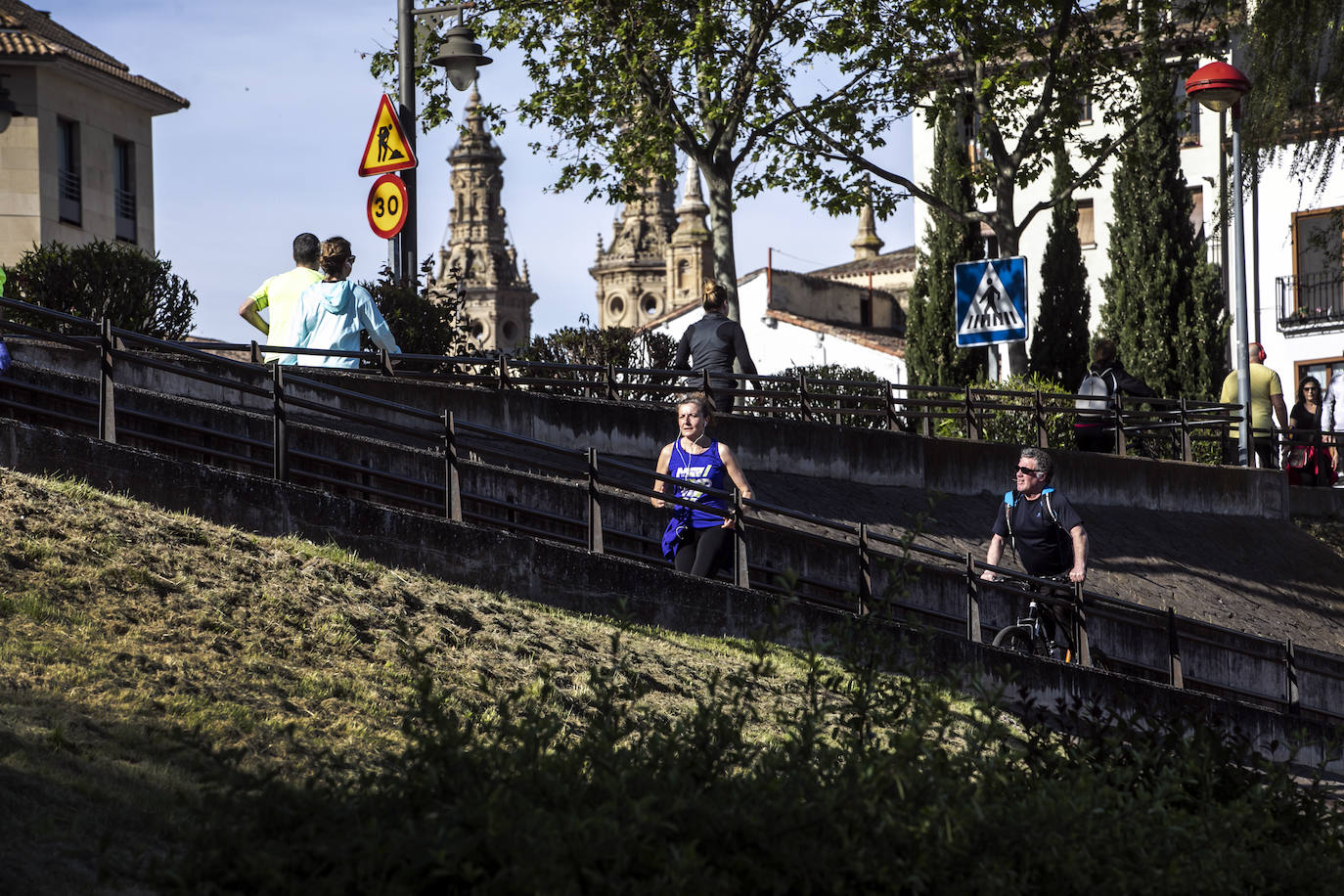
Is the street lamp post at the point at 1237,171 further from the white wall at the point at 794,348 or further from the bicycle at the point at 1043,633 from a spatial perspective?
the white wall at the point at 794,348

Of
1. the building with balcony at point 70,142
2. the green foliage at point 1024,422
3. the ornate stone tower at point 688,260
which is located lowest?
the green foliage at point 1024,422

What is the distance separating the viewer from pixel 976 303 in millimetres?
17719

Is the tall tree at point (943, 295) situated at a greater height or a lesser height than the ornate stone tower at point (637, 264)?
lesser

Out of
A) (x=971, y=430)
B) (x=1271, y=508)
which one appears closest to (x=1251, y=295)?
(x=1271, y=508)

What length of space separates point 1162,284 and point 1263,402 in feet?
49.8

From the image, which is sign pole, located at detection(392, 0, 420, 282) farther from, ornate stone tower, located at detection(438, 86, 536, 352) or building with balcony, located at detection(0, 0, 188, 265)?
ornate stone tower, located at detection(438, 86, 536, 352)

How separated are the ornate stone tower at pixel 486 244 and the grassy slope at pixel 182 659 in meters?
163

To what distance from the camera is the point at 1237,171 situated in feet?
70.6

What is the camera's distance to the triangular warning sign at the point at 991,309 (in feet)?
57.4

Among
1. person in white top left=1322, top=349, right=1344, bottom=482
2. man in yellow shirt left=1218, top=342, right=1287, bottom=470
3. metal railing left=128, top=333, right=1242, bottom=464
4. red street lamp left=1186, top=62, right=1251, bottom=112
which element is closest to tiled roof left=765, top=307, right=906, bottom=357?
metal railing left=128, top=333, right=1242, bottom=464

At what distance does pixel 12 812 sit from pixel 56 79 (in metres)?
34.0

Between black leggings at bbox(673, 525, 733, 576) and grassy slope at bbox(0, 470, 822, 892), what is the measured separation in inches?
22.2

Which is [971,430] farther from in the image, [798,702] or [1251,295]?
[1251,295]

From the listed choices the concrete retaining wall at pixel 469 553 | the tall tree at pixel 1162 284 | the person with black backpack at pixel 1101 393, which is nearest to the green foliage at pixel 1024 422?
the person with black backpack at pixel 1101 393
